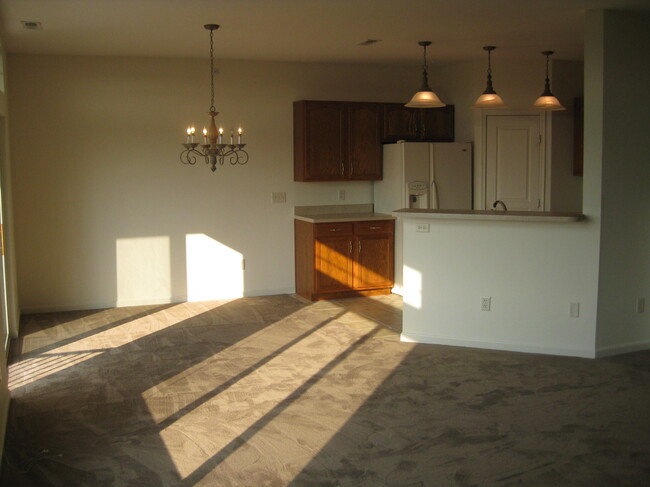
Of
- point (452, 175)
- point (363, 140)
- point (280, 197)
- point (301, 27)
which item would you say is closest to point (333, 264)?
point (280, 197)

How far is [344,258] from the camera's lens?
7.73m

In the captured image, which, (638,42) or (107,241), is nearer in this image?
(638,42)

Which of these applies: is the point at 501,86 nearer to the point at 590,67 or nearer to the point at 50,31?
the point at 590,67

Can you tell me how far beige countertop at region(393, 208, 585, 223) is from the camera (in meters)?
5.25

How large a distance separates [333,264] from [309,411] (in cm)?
346

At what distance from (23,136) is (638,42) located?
5551 millimetres

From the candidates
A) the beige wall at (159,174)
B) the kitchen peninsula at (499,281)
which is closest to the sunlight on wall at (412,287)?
the kitchen peninsula at (499,281)

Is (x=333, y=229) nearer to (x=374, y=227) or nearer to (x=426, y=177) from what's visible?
(x=374, y=227)

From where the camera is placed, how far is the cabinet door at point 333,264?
24.9 ft

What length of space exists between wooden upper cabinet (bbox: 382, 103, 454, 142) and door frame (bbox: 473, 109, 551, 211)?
43 centimetres

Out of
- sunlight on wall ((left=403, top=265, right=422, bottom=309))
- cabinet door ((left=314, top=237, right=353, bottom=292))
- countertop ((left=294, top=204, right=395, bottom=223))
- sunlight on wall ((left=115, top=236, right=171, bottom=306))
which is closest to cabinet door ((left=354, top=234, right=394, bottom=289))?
cabinet door ((left=314, top=237, right=353, bottom=292))

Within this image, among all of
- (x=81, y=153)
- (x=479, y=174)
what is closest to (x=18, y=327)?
(x=81, y=153)

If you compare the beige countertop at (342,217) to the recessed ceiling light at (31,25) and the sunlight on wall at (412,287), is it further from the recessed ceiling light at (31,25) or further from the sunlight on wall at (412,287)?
the recessed ceiling light at (31,25)

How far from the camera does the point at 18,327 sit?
640 cm
